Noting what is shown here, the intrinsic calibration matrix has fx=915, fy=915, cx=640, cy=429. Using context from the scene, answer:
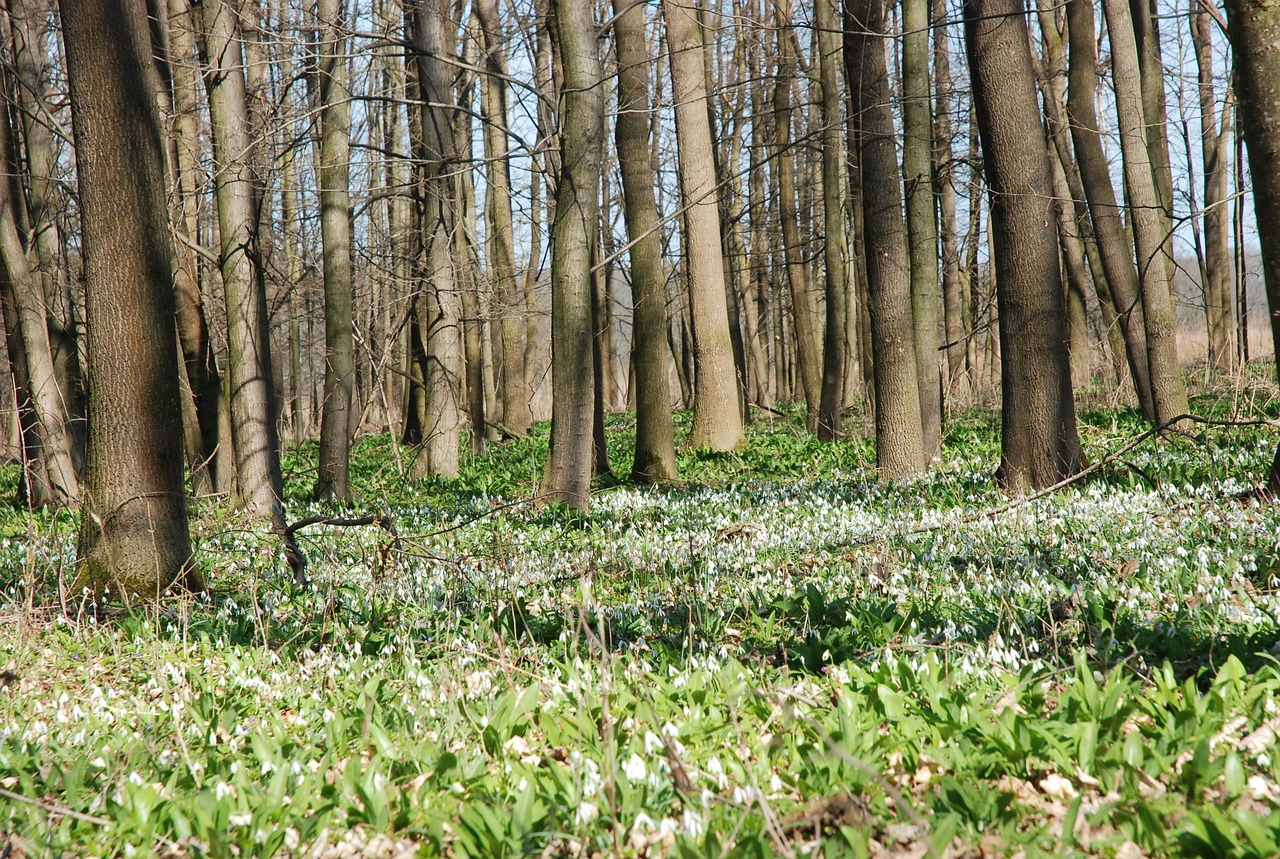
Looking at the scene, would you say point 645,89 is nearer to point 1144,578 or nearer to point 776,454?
point 776,454

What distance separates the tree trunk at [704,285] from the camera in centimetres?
1345

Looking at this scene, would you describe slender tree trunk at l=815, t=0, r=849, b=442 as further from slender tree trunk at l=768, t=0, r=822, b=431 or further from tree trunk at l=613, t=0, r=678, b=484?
tree trunk at l=613, t=0, r=678, b=484

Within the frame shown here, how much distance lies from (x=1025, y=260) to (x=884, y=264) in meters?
2.17

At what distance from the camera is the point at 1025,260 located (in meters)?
8.07

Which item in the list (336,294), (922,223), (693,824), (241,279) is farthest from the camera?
(922,223)

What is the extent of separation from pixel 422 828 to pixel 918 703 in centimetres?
182

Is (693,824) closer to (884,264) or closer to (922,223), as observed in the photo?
(884,264)

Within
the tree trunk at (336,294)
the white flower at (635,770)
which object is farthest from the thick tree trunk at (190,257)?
the white flower at (635,770)

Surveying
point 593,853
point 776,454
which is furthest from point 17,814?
point 776,454

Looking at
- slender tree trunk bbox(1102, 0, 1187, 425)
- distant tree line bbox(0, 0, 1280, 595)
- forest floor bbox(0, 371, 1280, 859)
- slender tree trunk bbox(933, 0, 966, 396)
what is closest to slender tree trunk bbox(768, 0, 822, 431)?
distant tree line bbox(0, 0, 1280, 595)

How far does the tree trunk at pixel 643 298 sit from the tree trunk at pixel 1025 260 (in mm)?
4370

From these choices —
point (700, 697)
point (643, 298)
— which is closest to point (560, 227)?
point (643, 298)

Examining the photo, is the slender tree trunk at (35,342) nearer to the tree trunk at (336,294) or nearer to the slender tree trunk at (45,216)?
the slender tree trunk at (45,216)

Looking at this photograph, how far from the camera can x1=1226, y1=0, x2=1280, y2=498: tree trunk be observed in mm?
5738
